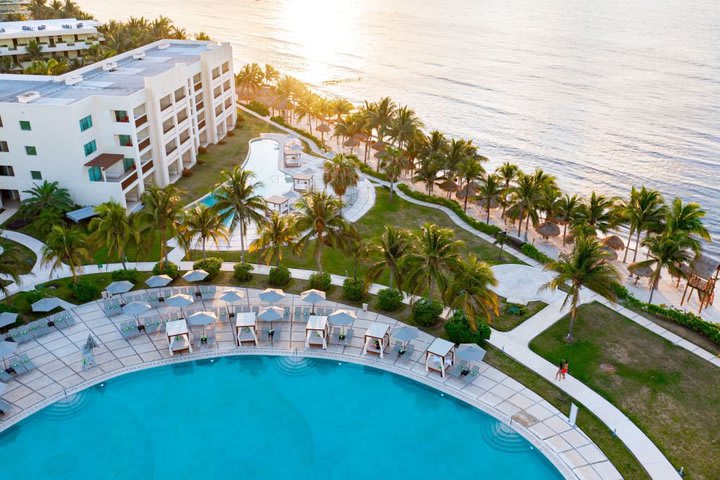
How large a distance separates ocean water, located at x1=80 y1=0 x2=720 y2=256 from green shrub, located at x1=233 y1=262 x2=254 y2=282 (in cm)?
4997

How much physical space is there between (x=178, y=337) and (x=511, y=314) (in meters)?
23.2

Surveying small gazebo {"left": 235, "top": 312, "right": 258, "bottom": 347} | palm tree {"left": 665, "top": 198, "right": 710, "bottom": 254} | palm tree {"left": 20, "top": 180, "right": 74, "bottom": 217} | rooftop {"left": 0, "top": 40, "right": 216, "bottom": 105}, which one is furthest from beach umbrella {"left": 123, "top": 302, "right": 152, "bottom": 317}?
palm tree {"left": 665, "top": 198, "right": 710, "bottom": 254}

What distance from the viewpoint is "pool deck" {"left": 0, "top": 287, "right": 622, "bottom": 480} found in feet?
100

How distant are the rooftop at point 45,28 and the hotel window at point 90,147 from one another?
6881 centimetres

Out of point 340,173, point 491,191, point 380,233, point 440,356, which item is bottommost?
point 380,233

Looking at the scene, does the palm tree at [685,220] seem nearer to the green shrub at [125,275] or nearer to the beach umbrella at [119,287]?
the beach umbrella at [119,287]

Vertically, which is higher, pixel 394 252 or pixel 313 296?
pixel 394 252

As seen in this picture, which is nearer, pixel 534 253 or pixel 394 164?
pixel 534 253

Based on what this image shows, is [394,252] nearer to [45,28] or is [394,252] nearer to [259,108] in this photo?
[259,108]

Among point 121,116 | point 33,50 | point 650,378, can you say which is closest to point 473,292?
point 650,378

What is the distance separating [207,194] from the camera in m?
61.2

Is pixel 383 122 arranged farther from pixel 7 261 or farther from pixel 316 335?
pixel 7 261

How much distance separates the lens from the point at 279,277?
44.7 m

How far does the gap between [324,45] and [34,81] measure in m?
130
